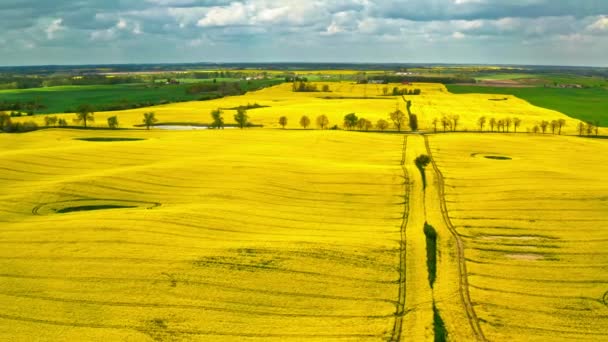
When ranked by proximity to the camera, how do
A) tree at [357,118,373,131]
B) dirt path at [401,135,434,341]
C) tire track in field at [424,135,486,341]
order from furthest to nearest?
tree at [357,118,373,131] < tire track in field at [424,135,486,341] < dirt path at [401,135,434,341]

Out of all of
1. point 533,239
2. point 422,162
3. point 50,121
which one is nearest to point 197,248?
point 533,239

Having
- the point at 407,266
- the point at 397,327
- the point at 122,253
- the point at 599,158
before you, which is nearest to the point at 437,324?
the point at 397,327

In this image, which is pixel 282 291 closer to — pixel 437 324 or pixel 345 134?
pixel 437 324

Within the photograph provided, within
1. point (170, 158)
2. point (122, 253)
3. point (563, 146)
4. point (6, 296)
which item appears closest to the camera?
point (6, 296)

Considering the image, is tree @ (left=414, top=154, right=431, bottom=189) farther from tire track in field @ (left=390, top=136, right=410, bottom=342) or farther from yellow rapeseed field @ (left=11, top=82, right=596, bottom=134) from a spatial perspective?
yellow rapeseed field @ (left=11, top=82, right=596, bottom=134)

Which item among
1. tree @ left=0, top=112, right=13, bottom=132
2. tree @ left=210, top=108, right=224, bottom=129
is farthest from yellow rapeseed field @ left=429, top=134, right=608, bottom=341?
tree @ left=0, top=112, right=13, bottom=132
